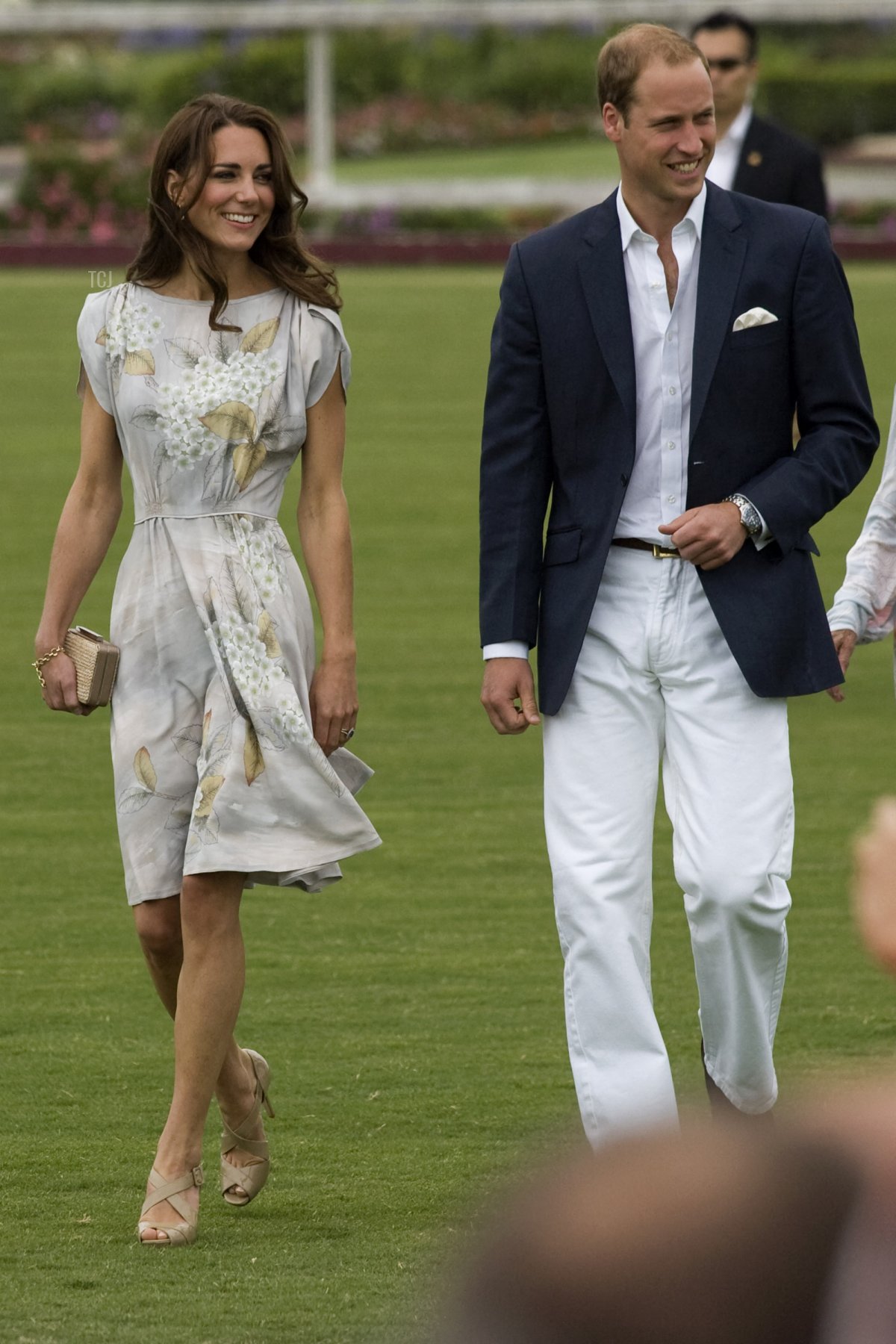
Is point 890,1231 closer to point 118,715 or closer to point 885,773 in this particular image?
point 118,715

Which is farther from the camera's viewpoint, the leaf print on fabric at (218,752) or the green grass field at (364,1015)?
the leaf print on fabric at (218,752)

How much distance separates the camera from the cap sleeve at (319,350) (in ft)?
14.9

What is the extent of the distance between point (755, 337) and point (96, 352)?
1.19m

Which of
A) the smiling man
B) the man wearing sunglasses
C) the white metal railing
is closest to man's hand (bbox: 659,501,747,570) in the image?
the smiling man

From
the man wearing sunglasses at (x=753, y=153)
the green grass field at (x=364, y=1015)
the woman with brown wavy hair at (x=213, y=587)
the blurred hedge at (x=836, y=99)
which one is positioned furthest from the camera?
the blurred hedge at (x=836, y=99)

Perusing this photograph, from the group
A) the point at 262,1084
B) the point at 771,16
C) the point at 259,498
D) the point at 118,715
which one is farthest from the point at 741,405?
the point at 771,16

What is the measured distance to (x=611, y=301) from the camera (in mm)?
4340

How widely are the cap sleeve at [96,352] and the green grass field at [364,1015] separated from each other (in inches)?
58.4

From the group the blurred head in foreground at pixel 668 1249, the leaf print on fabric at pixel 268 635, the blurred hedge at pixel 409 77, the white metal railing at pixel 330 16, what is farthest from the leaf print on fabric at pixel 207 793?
the blurred hedge at pixel 409 77

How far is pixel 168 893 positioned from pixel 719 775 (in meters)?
1.01

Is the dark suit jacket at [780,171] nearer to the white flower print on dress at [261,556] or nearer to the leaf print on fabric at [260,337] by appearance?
the leaf print on fabric at [260,337]

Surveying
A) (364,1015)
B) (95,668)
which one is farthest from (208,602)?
(364,1015)

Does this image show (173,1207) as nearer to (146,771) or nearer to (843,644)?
(146,771)

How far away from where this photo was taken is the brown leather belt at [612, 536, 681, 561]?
4.32m
